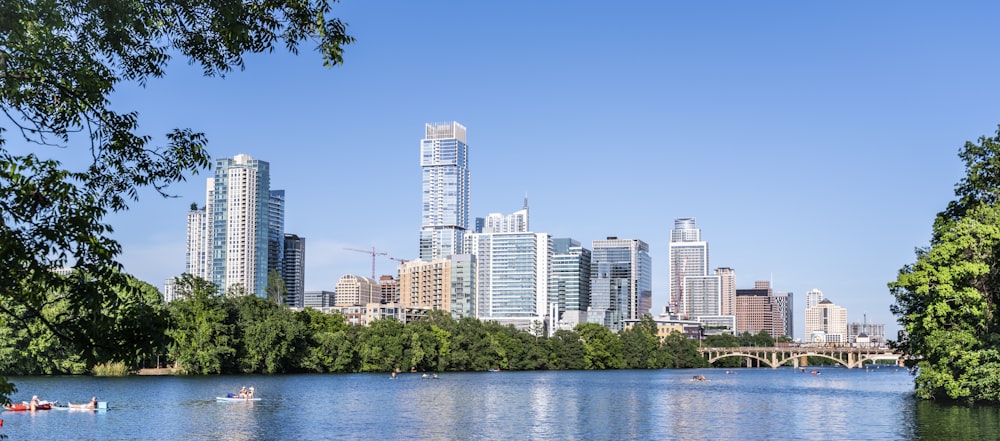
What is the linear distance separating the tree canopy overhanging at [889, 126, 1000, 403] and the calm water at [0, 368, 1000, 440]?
9.25ft

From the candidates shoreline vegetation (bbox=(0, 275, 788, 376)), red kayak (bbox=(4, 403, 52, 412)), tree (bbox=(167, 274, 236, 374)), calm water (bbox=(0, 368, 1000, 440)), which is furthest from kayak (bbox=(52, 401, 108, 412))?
tree (bbox=(167, 274, 236, 374))

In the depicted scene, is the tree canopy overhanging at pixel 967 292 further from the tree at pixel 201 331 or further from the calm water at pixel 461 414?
the tree at pixel 201 331

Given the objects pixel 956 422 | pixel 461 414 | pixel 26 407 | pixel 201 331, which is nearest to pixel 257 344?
pixel 201 331

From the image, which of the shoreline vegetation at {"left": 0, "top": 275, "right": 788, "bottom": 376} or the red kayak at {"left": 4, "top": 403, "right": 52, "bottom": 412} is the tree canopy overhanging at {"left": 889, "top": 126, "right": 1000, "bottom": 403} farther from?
the shoreline vegetation at {"left": 0, "top": 275, "right": 788, "bottom": 376}

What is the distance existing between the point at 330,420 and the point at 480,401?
27010mm

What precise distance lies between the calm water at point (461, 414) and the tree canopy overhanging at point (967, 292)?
9.25 ft

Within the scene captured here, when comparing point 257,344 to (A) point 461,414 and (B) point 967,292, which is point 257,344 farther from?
(B) point 967,292

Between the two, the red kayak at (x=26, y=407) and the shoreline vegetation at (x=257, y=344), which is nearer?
the red kayak at (x=26, y=407)

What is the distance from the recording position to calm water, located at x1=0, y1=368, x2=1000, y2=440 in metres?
63.0

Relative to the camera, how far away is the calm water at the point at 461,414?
62969mm

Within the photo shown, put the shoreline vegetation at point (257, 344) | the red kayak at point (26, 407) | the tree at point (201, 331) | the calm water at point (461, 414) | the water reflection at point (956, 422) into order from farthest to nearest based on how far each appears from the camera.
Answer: the tree at point (201, 331)
the shoreline vegetation at point (257, 344)
the red kayak at point (26, 407)
the calm water at point (461, 414)
the water reflection at point (956, 422)

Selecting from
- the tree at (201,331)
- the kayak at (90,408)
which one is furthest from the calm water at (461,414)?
the tree at (201,331)

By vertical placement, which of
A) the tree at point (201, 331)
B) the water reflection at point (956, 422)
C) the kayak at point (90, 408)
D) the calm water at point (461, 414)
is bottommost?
the calm water at point (461, 414)

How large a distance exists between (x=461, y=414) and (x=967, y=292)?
3748cm
